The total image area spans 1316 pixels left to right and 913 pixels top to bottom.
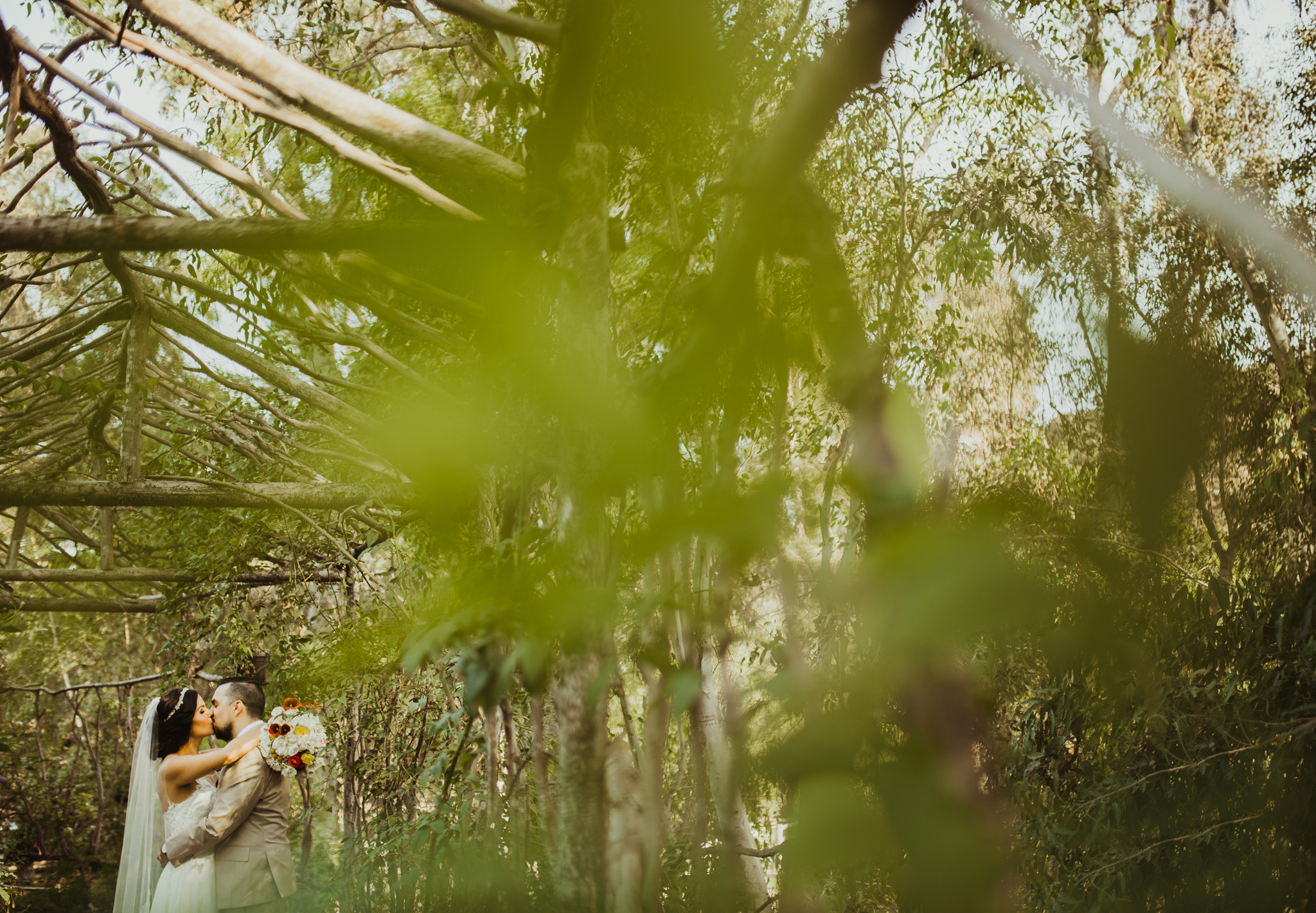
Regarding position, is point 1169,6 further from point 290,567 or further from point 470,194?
point 290,567

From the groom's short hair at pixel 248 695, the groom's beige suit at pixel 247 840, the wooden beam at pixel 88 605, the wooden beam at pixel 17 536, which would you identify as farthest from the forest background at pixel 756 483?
the wooden beam at pixel 88 605

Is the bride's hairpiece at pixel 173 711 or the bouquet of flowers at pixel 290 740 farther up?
the bride's hairpiece at pixel 173 711

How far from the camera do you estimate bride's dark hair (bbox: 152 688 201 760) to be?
3.68 meters

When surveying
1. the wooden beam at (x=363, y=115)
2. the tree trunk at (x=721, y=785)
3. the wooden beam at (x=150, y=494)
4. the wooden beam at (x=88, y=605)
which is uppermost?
the wooden beam at (x=88, y=605)

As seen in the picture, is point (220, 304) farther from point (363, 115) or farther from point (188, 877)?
point (363, 115)

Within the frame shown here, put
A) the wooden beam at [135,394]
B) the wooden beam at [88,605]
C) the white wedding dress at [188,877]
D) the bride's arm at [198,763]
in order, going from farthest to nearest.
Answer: the wooden beam at [88,605] → the wooden beam at [135,394] → the bride's arm at [198,763] → the white wedding dress at [188,877]

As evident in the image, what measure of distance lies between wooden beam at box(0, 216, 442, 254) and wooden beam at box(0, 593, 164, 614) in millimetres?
5210

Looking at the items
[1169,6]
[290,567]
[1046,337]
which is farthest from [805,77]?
[290,567]

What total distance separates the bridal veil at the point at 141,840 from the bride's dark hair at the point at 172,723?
43 centimetres

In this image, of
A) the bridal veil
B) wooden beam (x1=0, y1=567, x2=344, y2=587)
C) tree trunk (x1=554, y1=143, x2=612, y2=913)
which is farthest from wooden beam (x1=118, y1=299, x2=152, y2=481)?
tree trunk (x1=554, y1=143, x2=612, y2=913)

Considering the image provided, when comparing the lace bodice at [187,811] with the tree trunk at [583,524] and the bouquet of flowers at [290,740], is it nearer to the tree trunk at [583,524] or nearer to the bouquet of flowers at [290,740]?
the bouquet of flowers at [290,740]

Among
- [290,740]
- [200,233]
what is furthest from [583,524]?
[290,740]

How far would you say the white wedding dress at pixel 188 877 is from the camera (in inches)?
132

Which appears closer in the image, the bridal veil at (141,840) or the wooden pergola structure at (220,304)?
the wooden pergola structure at (220,304)
